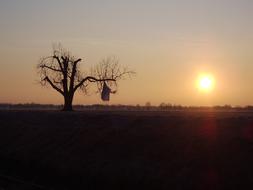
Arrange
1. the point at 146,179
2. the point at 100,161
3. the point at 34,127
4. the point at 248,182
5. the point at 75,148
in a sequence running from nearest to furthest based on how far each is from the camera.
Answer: the point at 248,182, the point at 146,179, the point at 100,161, the point at 75,148, the point at 34,127

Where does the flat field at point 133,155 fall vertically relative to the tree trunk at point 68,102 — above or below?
below

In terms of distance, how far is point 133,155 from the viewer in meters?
27.2

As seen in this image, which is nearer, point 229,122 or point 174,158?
point 174,158

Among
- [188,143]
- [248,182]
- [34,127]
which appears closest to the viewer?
[248,182]

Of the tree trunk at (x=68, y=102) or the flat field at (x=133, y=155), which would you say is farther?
the tree trunk at (x=68, y=102)

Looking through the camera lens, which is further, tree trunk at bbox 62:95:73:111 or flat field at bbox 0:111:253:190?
tree trunk at bbox 62:95:73:111

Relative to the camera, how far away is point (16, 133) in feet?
137

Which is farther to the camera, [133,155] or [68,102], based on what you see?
[68,102]

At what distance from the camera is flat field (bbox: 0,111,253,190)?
73.7ft

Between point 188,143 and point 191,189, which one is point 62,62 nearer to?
point 188,143

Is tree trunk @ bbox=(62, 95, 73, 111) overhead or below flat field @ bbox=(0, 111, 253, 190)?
overhead

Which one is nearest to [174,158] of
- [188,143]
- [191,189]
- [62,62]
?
[188,143]

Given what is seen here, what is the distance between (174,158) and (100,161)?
4.57m

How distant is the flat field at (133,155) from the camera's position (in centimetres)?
2247
